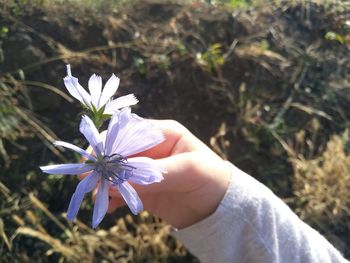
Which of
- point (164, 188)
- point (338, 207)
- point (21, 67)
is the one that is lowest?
point (338, 207)

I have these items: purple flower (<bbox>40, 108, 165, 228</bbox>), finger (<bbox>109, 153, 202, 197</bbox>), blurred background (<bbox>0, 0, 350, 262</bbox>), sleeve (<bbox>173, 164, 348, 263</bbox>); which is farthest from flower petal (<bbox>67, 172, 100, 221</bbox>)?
blurred background (<bbox>0, 0, 350, 262</bbox>)

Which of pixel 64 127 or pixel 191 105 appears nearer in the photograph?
pixel 64 127

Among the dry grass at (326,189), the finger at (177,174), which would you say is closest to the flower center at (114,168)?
Answer: the finger at (177,174)

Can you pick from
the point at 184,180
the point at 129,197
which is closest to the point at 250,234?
the point at 184,180

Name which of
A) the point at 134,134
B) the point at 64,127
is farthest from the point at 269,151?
the point at 134,134

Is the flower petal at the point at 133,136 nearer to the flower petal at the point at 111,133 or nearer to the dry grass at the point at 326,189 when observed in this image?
the flower petal at the point at 111,133

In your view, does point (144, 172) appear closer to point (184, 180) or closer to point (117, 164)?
point (117, 164)

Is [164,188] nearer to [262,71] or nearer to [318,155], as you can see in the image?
[318,155]
